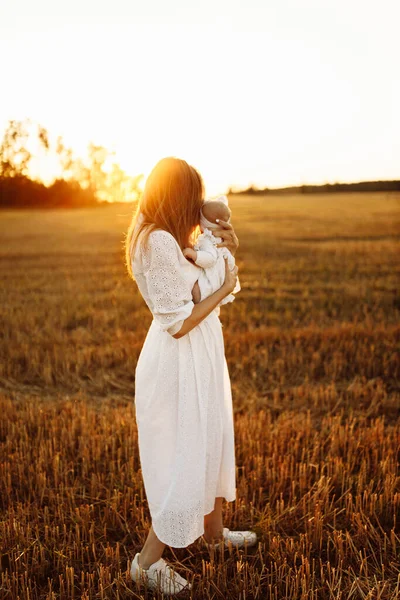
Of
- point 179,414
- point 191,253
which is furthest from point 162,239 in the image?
point 179,414

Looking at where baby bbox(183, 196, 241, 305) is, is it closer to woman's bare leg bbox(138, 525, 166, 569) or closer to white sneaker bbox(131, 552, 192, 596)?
woman's bare leg bbox(138, 525, 166, 569)

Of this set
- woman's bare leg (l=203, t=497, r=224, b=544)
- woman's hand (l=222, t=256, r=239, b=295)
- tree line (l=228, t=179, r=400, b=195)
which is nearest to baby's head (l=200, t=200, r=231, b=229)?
woman's hand (l=222, t=256, r=239, b=295)

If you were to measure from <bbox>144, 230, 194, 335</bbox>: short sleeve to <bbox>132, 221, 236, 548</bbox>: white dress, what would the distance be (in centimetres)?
2

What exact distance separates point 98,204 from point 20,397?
127 feet

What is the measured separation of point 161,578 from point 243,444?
6.09 ft

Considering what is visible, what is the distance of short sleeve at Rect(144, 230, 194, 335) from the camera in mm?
2773

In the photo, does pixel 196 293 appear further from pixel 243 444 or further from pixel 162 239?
pixel 243 444

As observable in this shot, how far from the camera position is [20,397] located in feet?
21.4

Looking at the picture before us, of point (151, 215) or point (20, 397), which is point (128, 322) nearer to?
point (20, 397)

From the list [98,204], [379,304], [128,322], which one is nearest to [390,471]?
[128,322]

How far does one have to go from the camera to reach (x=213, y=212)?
295cm

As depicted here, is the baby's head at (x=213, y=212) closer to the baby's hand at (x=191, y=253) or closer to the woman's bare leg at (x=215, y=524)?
the baby's hand at (x=191, y=253)

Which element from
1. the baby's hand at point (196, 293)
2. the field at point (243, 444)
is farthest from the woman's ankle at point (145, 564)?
the baby's hand at point (196, 293)

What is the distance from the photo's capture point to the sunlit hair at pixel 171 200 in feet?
9.23
